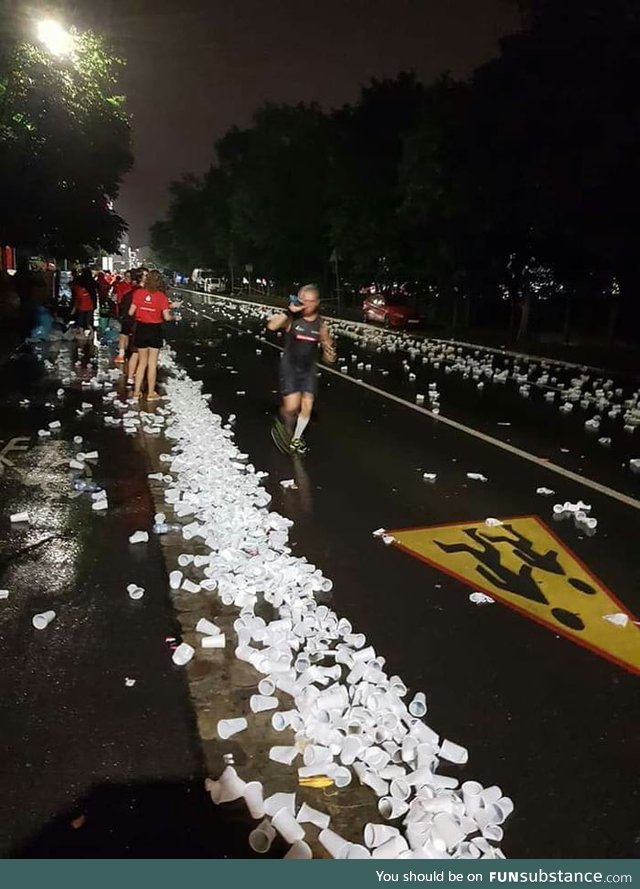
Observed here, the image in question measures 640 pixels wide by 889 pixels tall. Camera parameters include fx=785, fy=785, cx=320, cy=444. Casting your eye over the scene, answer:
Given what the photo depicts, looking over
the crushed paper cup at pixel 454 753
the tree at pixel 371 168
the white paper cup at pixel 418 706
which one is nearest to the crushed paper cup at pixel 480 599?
the white paper cup at pixel 418 706

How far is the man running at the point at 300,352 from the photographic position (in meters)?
8.63

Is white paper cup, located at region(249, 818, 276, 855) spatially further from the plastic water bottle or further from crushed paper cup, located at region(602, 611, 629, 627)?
the plastic water bottle

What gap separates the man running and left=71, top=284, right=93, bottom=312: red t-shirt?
15507mm

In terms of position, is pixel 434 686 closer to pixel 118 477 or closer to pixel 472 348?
pixel 118 477

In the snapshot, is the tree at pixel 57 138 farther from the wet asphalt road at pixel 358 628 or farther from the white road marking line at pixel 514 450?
the wet asphalt road at pixel 358 628

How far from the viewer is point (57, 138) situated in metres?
19.6

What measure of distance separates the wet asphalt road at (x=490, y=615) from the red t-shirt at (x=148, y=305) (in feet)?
7.71

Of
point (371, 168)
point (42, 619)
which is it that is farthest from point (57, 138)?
point (371, 168)

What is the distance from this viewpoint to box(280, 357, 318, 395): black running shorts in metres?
8.88

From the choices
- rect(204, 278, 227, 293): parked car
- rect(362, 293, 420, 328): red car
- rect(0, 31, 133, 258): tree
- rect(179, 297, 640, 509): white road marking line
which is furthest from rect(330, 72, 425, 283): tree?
rect(204, 278, 227, 293): parked car

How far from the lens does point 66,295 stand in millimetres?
34719

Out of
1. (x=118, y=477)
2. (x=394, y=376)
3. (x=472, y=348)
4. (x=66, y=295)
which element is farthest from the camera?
(x=66, y=295)
